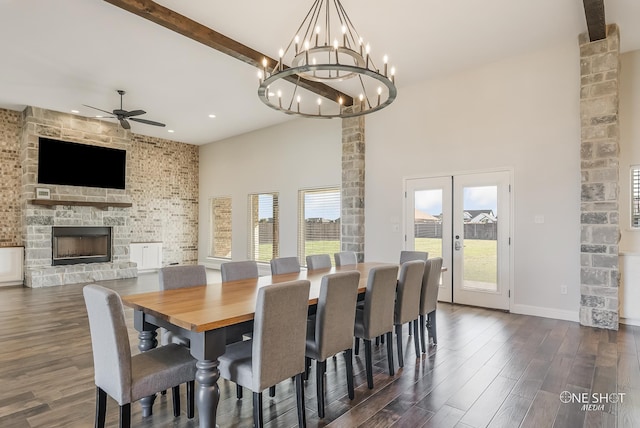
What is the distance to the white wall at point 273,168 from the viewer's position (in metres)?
7.44

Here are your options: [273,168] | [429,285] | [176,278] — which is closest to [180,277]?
[176,278]

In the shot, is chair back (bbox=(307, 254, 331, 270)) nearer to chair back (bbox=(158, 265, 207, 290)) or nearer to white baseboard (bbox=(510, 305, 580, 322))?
chair back (bbox=(158, 265, 207, 290))

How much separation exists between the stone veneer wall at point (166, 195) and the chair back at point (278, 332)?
26.9 ft

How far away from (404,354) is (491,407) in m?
1.07

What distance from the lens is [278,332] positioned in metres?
2.01

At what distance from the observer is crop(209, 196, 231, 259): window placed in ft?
32.1

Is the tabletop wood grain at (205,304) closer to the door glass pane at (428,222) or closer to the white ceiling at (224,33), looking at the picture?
the white ceiling at (224,33)

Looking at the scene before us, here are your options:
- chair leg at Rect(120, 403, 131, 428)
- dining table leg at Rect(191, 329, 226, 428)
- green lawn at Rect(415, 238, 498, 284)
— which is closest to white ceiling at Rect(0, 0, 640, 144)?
green lawn at Rect(415, 238, 498, 284)

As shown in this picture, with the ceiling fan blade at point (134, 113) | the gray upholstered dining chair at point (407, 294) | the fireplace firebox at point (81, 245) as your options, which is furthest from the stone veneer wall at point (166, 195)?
the gray upholstered dining chair at point (407, 294)

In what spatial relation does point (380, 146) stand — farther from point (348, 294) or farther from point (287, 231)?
point (348, 294)

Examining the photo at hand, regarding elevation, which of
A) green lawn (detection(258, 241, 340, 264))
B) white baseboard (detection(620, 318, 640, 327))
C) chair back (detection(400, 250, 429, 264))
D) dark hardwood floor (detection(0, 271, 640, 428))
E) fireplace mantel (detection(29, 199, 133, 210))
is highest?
fireplace mantel (detection(29, 199, 133, 210))

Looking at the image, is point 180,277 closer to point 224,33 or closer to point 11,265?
point 224,33

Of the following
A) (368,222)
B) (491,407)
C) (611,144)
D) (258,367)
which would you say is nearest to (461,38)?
(611,144)

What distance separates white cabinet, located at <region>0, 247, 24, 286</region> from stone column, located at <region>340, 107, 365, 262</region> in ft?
21.0
